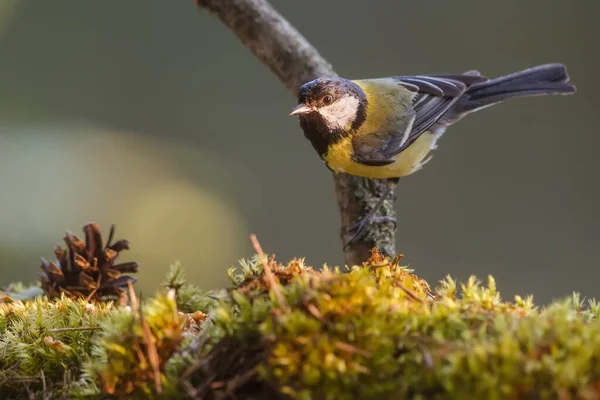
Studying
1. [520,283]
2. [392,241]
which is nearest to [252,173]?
[520,283]

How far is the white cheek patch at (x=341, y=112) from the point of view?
1.73m

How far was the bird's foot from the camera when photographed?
165 cm

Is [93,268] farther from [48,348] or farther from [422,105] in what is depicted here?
[422,105]

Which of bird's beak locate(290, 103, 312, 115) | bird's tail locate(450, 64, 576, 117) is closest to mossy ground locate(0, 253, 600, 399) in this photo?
bird's beak locate(290, 103, 312, 115)

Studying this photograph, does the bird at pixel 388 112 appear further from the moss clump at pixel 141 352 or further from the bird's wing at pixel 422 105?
the moss clump at pixel 141 352

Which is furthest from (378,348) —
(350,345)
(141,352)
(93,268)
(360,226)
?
(360,226)

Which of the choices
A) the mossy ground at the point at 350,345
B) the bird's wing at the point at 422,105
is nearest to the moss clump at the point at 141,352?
the mossy ground at the point at 350,345

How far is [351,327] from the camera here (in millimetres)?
681

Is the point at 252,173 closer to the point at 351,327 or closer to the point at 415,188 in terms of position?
the point at 415,188

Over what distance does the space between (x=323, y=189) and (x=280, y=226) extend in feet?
1.46

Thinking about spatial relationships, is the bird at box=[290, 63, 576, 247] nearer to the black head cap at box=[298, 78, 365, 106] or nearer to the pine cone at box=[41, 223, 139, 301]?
the black head cap at box=[298, 78, 365, 106]

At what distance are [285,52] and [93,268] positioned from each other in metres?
0.89

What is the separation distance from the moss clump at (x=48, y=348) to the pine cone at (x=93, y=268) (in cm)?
19

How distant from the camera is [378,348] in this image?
26.2 inches
